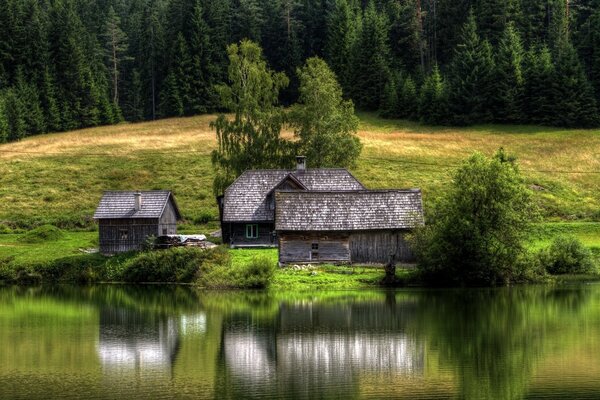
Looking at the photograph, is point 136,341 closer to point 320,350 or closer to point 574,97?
point 320,350

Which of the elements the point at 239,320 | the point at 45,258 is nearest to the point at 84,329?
the point at 239,320

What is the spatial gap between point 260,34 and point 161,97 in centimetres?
1712

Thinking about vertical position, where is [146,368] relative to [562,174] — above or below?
below

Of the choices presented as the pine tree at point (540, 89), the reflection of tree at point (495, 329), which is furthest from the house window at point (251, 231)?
the pine tree at point (540, 89)

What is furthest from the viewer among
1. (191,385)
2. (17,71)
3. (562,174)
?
(17,71)

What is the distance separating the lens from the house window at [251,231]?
2544 inches

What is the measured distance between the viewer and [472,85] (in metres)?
101

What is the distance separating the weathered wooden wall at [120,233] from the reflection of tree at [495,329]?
843 inches

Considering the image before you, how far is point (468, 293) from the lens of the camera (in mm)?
49094

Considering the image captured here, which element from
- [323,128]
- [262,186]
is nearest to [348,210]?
[262,186]

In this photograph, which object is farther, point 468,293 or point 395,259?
point 395,259

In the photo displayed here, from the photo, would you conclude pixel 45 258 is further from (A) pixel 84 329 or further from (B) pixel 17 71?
(B) pixel 17 71

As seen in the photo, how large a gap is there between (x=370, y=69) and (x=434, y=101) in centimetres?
1167

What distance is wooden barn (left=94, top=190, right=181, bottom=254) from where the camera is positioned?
6088 cm
